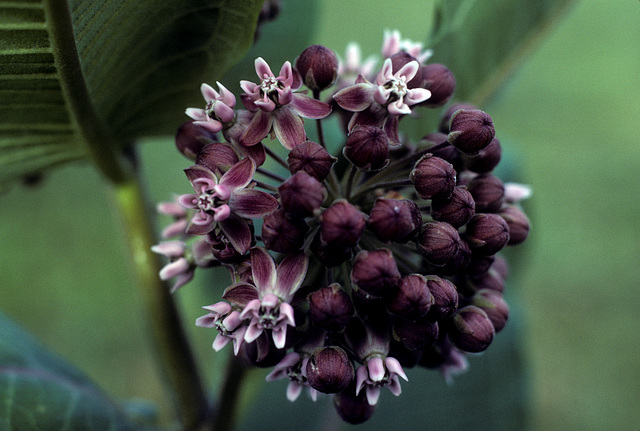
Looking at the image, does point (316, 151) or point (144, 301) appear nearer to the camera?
point (316, 151)

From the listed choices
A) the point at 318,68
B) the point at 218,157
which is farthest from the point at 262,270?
the point at 318,68

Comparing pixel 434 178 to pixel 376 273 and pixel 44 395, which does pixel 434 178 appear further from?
pixel 44 395

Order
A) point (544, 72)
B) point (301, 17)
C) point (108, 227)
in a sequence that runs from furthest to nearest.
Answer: point (544, 72)
point (108, 227)
point (301, 17)

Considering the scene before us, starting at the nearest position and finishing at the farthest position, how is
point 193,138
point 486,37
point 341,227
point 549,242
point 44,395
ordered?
point 341,227 → point 193,138 → point 44,395 → point 486,37 → point 549,242

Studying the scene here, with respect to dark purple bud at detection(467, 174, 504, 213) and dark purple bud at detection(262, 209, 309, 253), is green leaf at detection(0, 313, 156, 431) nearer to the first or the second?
dark purple bud at detection(262, 209, 309, 253)

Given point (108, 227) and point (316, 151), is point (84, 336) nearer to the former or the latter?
point (108, 227)

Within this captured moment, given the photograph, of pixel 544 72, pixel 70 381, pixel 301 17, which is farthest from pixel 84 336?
pixel 544 72
